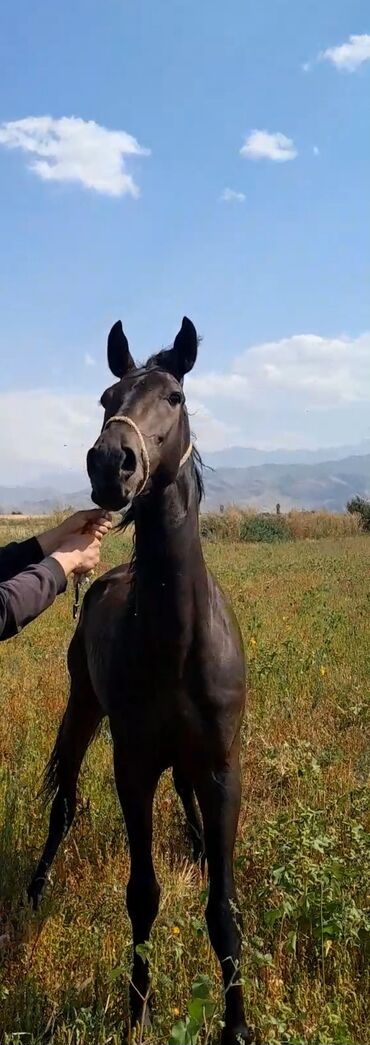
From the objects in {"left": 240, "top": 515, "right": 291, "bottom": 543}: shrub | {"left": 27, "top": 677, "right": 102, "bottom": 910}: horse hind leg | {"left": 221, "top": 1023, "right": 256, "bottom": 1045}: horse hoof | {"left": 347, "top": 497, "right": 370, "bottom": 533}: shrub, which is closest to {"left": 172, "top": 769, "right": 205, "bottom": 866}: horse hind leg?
{"left": 27, "top": 677, "right": 102, "bottom": 910}: horse hind leg

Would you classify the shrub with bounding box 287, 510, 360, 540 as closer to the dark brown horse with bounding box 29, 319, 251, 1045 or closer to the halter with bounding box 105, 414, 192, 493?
the dark brown horse with bounding box 29, 319, 251, 1045

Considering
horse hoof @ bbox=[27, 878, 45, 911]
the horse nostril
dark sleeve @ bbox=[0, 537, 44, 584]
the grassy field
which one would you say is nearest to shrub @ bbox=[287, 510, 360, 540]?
the grassy field

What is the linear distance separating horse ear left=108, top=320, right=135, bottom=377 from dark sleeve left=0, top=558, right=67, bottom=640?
2.73 ft

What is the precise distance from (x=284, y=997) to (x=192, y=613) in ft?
4.79

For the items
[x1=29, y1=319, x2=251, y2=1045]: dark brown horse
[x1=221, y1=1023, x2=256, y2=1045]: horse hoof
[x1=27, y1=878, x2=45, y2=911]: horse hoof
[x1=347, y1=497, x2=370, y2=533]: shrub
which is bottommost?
[x1=221, y1=1023, x2=256, y2=1045]: horse hoof

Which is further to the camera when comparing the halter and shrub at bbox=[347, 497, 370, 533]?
shrub at bbox=[347, 497, 370, 533]

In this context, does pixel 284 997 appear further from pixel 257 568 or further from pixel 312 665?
pixel 257 568

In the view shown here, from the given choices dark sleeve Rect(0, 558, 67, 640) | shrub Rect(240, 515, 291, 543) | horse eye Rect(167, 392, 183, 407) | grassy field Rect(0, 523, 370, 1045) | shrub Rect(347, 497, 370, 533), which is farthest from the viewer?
shrub Rect(347, 497, 370, 533)

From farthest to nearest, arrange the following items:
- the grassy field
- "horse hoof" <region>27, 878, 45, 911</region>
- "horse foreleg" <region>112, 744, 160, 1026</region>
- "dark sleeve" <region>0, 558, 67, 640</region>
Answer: "horse hoof" <region>27, 878, 45, 911</region> < "horse foreleg" <region>112, 744, 160, 1026</region> < the grassy field < "dark sleeve" <region>0, 558, 67, 640</region>

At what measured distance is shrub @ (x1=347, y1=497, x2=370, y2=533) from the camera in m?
33.2

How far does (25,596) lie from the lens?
8.00 ft

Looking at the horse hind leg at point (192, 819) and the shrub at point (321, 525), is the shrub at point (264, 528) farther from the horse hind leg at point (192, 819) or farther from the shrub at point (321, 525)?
the horse hind leg at point (192, 819)

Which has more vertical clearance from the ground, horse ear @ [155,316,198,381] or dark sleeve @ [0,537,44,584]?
horse ear @ [155,316,198,381]

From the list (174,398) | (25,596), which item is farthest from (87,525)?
(174,398)
